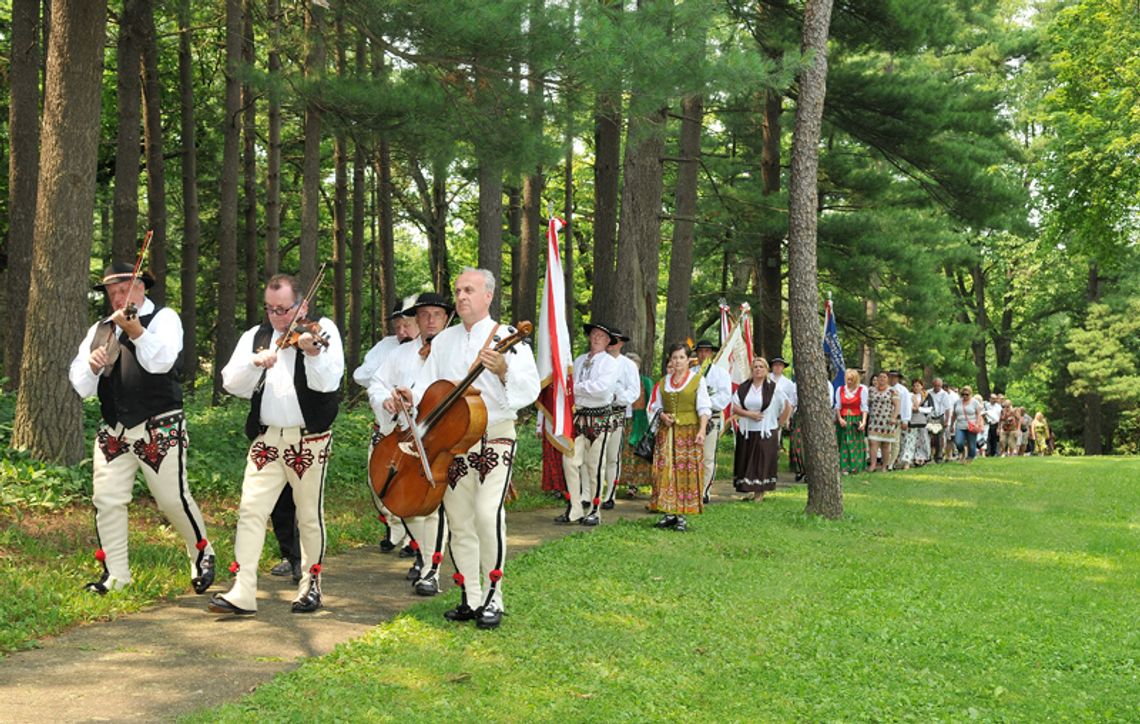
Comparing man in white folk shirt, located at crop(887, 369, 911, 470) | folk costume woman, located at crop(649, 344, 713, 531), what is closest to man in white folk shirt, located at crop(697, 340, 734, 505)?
folk costume woman, located at crop(649, 344, 713, 531)

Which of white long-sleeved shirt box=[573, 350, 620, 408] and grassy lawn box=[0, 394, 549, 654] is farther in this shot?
white long-sleeved shirt box=[573, 350, 620, 408]

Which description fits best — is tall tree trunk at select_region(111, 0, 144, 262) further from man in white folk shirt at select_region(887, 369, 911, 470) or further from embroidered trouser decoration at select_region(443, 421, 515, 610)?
man in white folk shirt at select_region(887, 369, 911, 470)

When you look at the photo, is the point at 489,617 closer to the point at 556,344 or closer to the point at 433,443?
the point at 433,443

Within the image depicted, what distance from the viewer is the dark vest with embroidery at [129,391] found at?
696 cm

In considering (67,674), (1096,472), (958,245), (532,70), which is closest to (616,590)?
(67,674)

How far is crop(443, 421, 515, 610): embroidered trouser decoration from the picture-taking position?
6719 millimetres

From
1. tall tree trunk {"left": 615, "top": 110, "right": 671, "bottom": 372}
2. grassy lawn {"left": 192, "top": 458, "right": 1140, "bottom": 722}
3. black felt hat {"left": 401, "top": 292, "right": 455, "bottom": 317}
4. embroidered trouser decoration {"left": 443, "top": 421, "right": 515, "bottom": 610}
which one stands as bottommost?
grassy lawn {"left": 192, "top": 458, "right": 1140, "bottom": 722}

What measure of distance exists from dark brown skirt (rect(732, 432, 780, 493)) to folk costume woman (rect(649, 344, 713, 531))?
328 cm

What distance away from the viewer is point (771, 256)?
23625 mm

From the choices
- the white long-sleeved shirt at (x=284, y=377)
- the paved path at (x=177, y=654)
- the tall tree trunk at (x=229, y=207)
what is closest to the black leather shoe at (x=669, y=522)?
the paved path at (x=177, y=654)

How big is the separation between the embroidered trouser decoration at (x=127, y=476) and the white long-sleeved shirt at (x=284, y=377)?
0.67m

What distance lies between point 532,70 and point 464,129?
1.44m

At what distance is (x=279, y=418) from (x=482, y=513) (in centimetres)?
144

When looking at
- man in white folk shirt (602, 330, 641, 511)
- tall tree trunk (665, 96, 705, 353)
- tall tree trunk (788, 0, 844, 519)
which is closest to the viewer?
tall tree trunk (788, 0, 844, 519)
